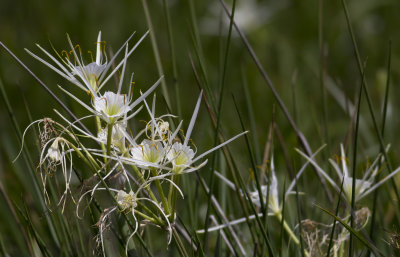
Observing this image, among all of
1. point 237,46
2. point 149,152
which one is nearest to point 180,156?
point 149,152

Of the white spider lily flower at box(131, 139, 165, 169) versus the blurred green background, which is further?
the blurred green background

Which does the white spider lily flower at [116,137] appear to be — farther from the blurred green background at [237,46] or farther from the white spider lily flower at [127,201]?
the blurred green background at [237,46]

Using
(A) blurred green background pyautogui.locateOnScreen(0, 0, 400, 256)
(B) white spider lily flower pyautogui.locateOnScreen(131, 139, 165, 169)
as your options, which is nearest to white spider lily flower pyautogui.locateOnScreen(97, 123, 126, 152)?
(B) white spider lily flower pyautogui.locateOnScreen(131, 139, 165, 169)

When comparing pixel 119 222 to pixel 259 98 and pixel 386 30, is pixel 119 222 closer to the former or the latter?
pixel 259 98

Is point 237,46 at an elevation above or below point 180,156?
below

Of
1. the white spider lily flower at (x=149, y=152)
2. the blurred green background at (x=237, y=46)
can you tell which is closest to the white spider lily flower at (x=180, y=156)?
the white spider lily flower at (x=149, y=152)

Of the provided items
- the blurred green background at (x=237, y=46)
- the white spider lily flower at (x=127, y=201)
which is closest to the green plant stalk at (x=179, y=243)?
the white spider lily flower at (x=127, y=201)

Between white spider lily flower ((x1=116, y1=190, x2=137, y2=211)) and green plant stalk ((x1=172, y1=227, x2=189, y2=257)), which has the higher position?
white spider lily flower ((x1=116, y1=190, x2=137, y2=211))

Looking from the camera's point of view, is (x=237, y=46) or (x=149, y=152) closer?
(x=149, y=152)

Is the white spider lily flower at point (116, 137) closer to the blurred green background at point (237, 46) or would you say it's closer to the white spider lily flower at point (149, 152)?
the white spider lily flower at point (149, 152)

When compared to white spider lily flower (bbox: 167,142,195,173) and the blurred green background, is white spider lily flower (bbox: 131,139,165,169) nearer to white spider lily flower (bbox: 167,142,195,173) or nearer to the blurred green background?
white spider lily flower (bbox: 167,142,195,173)

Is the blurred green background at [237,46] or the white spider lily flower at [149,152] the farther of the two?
the blurred green background at [237,46]

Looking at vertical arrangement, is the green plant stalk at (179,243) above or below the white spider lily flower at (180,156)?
below

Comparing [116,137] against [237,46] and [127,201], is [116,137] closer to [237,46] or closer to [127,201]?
[127,201]
